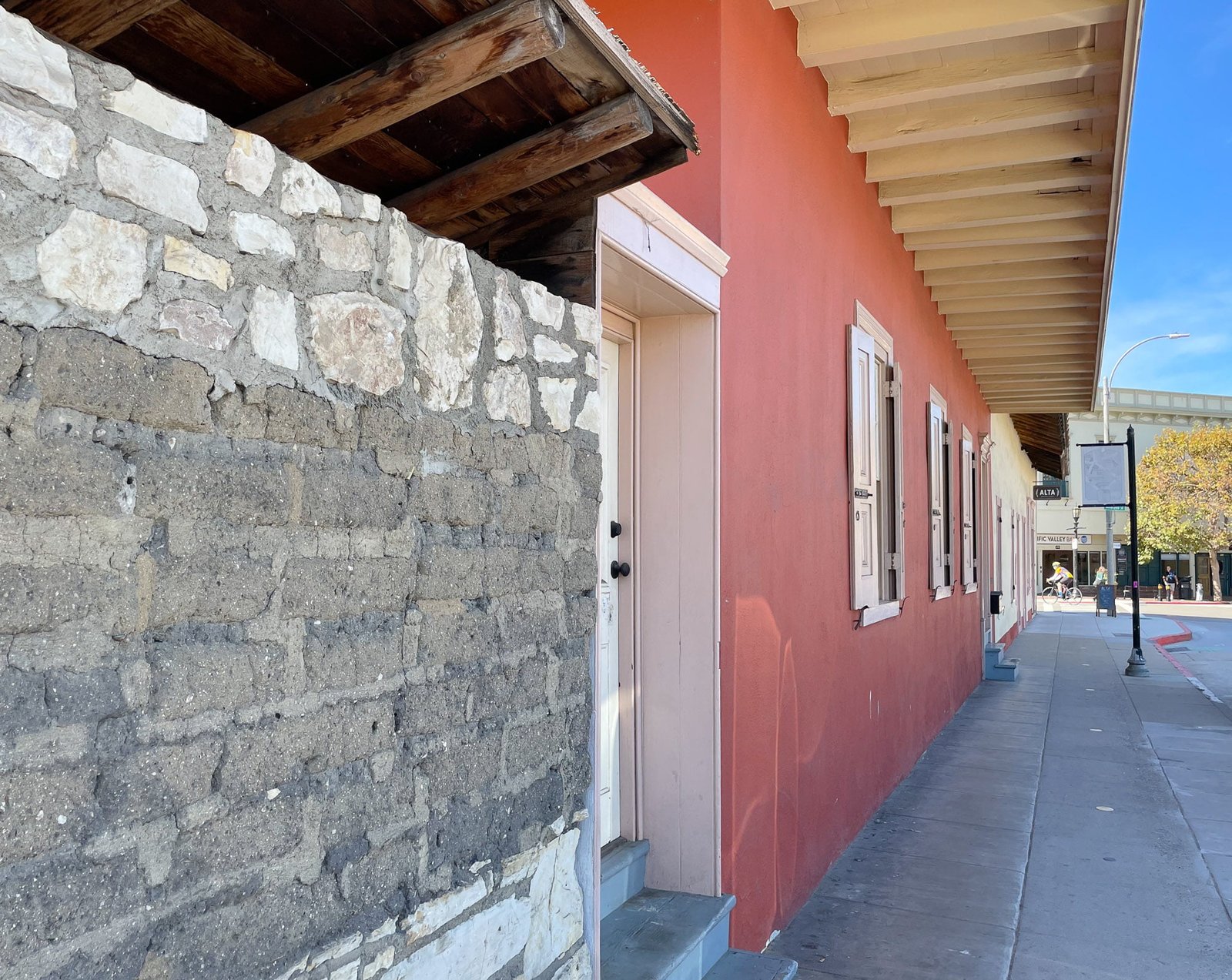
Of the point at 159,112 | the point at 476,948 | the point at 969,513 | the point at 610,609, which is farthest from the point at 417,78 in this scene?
the point at 969,513

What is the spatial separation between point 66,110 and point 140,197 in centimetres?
14

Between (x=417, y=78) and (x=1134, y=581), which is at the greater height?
(x=417, y=78)

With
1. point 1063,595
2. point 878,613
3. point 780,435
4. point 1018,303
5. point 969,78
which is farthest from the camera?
point 1063,595

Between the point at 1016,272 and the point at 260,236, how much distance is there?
7284 mm

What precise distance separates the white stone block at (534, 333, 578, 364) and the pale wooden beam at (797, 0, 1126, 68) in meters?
2.73

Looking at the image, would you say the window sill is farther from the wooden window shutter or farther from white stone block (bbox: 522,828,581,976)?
white stone block (bbox: 522,828,581,976)

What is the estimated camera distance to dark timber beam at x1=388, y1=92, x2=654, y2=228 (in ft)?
7.69

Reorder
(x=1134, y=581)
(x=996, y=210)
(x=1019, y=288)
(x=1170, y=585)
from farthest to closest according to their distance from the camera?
(x=1170, y=585) → (x=1134, y=581) → (x=1019, y=288) → (x=996, y=210)

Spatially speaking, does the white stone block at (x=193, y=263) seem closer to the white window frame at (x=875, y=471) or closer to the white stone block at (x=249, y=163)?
the white stone block at (x=249, y=163)

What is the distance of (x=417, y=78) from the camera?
2.08 m

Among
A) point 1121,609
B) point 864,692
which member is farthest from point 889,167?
point 1121,609

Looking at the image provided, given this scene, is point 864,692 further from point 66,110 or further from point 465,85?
point 66,110

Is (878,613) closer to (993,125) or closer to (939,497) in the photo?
(993,125)

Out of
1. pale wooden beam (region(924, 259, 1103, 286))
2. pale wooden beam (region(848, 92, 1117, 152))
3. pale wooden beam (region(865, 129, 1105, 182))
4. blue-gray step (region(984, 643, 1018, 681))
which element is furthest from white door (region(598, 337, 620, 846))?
blue-gray step (region(984, 643, 1018, 681))
